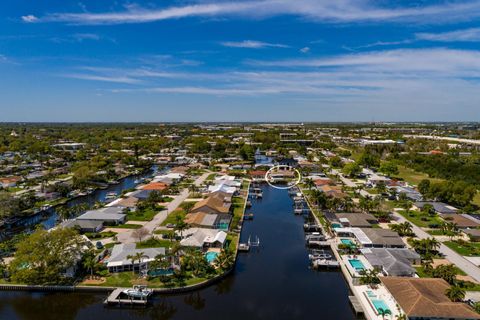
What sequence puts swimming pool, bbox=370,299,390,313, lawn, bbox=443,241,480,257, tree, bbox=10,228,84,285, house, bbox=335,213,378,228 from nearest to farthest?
swimming pool, bbox=370,299,390,313
tree, bbox=10,228,84,285
lawn, bbox=443,241,480,257
house, bbox=335,213,378,228

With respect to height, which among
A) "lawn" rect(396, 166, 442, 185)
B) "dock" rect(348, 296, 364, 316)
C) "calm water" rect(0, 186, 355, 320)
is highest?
"lawn" rect(396, 166, 442, 185)

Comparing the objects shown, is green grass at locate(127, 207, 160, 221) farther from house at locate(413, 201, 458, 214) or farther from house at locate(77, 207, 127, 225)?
house at locate(413, 201, 458, 214)

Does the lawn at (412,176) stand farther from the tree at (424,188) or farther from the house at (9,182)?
the house at (9,182)

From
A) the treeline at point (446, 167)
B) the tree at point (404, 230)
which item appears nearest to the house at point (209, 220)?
the tree at point (404, 230)

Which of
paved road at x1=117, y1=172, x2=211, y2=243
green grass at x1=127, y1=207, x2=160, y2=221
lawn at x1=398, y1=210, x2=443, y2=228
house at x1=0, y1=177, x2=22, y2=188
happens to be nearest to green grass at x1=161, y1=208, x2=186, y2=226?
paved road at x1=117, y1=172, x2=211, y2=243

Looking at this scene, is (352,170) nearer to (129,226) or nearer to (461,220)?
(461,220)

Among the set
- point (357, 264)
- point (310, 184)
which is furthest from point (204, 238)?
point (310, 184)
